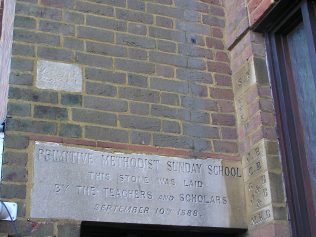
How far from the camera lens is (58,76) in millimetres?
4648

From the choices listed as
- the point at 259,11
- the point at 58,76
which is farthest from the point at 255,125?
the point at 58,76

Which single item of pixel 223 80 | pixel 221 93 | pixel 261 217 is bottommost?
pixel 261 217

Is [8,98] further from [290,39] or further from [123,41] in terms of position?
[290,39]

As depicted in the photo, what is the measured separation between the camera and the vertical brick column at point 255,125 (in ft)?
14.9

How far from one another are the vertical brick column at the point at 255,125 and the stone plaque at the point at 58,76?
146 centimetres

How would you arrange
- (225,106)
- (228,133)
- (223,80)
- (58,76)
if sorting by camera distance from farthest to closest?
(223,80) → (225,106) → (228,133) → (58,76)

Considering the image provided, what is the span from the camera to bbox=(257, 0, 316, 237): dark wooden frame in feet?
14.8

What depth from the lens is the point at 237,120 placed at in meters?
5.16

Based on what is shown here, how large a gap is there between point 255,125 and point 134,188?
3.85ft

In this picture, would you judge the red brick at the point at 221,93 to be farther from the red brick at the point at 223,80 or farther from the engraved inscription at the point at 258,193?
the engraved inscription at the point at 258,193

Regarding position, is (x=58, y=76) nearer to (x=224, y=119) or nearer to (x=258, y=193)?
(x=224, y=119)

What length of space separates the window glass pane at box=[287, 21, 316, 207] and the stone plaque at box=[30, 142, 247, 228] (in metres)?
0.66

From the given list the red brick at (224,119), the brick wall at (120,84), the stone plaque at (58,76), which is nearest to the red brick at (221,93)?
the brick wall at (120,84)

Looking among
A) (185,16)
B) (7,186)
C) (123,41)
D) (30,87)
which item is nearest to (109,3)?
(123,41)
